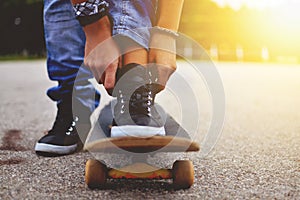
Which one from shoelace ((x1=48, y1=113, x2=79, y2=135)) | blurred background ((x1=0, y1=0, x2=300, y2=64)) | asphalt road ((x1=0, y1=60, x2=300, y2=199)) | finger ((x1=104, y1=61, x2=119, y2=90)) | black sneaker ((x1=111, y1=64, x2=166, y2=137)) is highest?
finger ((x1=104, y1=61, x2=119, y2=90))

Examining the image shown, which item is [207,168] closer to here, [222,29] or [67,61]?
[67,61]

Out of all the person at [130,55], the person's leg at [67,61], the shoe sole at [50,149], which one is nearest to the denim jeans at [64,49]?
the person's leg at [67,61]

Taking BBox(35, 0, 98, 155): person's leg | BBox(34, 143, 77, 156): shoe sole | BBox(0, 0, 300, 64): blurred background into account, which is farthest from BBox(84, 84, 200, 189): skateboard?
BBox(0, 0, 300, 64): blurred background

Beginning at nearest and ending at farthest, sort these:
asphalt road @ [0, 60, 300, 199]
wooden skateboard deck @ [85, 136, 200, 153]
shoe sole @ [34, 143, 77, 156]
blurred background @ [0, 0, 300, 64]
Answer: wooden skateboard deck @ [85, 136, 200, 153]
asphalt road @ [0, 60, 300, 199]
shoe sole @ [34, 143, 77, 156]
blurred background @ [0, 0, 300, 64]

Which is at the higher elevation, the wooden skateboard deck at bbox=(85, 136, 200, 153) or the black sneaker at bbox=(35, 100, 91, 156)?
the wooden skateboard deck at bbox=(85, 136, 200, 153)

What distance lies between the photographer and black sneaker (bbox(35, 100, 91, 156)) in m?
1.76

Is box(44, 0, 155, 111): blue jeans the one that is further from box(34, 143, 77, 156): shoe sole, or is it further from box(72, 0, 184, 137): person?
box(72, 0, 184, 137): person

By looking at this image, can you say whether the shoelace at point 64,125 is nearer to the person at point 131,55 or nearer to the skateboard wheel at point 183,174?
the person at point 131,55

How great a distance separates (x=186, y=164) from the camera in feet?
4.19

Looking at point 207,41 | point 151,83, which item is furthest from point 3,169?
point 207,41

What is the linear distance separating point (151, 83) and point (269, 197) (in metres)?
0.45

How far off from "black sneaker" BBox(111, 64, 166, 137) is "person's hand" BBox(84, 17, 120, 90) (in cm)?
3

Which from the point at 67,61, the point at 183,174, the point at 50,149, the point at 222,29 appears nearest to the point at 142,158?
the point at 183,174

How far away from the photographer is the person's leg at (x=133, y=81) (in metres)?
1.30
